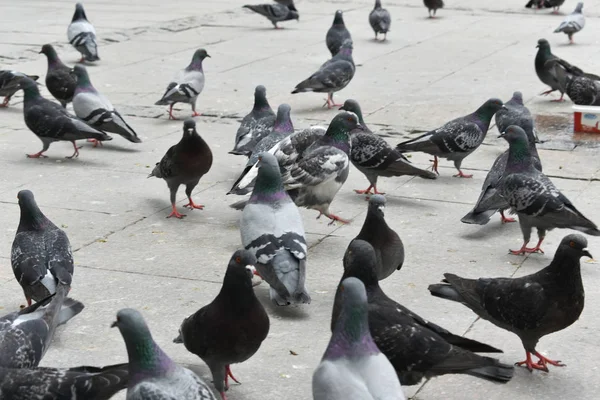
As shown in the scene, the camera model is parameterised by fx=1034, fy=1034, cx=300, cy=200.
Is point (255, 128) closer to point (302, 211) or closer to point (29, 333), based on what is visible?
point (302, 211)

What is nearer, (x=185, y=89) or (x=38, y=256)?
(x=38, y=256)

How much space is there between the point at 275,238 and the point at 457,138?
3.90 meters

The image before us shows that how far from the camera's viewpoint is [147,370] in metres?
4.52

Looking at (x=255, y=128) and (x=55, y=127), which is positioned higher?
(x=255, y=128)

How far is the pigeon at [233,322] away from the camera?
5383mm

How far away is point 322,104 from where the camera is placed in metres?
14.0

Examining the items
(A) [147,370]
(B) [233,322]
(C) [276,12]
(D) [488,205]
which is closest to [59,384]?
(A) [147,370]

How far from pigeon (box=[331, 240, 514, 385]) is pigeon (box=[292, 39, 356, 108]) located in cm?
820

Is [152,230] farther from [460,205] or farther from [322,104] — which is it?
[322,104]

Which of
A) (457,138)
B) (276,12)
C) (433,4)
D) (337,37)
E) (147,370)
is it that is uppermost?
(147,370)

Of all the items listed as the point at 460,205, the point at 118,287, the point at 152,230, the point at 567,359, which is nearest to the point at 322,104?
the point at 460,205

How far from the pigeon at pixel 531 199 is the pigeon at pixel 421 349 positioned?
2628 millimetres

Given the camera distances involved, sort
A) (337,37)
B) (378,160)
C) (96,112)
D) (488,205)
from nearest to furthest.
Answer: (488,205)
(378,160)
(96,112)
(337,37)

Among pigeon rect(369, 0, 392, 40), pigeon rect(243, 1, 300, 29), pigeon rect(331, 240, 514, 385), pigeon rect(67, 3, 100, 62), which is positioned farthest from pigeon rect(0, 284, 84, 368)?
pigeon rect(243, 1, 300, 29)
